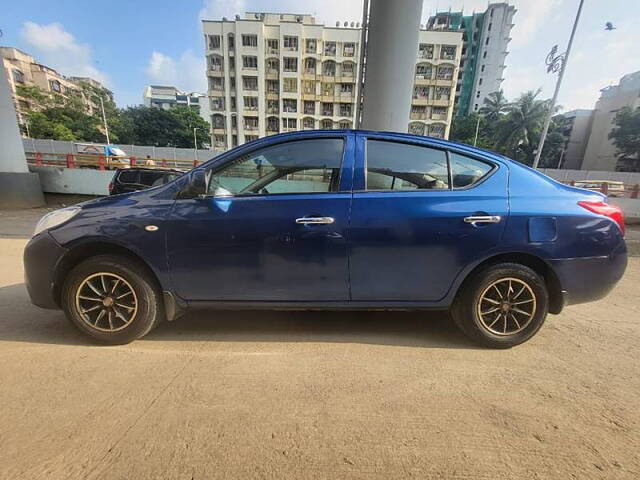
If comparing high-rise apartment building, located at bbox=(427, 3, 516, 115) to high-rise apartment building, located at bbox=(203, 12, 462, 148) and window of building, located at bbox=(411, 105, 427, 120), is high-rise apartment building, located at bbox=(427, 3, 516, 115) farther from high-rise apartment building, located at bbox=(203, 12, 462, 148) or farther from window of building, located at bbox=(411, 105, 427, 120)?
window of building, located at bbox=(411, 105, 427, 120)

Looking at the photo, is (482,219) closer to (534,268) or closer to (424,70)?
(534,268)

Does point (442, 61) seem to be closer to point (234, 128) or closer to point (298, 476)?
point (234, 128)

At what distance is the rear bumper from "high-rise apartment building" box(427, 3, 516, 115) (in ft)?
234

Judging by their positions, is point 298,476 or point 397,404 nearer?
point 298,476

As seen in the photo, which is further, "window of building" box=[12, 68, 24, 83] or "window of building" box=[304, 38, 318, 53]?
"window of building" box=[12, 68, 24, 83]

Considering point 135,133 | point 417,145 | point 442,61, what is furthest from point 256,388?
point 135,133

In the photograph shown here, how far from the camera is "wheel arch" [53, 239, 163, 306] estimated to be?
2.39 metres

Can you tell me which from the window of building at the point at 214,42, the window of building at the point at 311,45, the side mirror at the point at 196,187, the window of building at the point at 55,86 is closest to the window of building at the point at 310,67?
the window of building at the point at 311,45

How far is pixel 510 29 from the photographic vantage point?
6031 centimetres

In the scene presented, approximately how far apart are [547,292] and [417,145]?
158cm

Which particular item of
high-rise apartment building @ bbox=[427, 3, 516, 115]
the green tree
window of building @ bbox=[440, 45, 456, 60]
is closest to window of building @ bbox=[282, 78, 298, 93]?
window of building @ bbox=[440, 45, 456, 60]

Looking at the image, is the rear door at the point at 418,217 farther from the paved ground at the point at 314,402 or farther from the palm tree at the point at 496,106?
the palm tree at the point at 496,106

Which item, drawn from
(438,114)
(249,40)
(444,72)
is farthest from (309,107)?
(444,72)

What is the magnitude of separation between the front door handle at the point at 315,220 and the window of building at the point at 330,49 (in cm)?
4884
